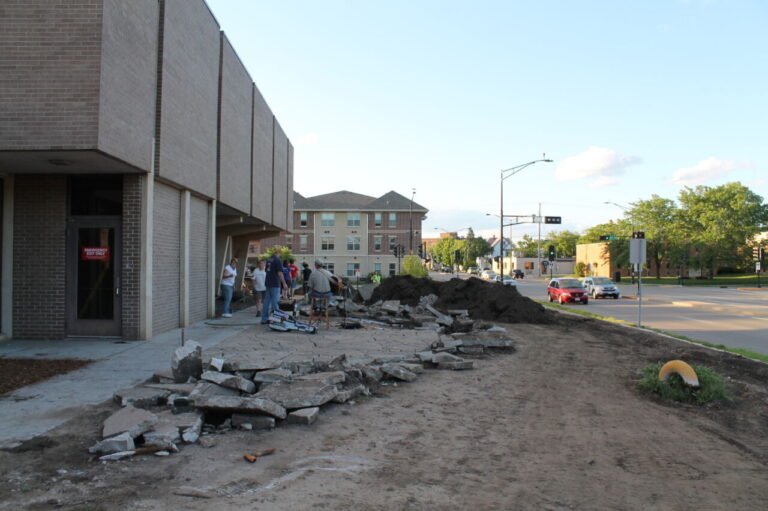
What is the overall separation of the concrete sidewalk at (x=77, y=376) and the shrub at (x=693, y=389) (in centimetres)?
750

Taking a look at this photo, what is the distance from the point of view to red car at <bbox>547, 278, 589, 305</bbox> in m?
30.9

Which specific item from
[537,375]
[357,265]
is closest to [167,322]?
[537,375]

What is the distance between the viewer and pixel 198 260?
15523mm

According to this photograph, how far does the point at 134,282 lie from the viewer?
1127 cm

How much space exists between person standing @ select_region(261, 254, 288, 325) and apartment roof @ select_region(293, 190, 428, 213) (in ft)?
163

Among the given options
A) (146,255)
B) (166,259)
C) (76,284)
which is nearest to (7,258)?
(76,284)

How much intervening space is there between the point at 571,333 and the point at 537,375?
717 centimetres

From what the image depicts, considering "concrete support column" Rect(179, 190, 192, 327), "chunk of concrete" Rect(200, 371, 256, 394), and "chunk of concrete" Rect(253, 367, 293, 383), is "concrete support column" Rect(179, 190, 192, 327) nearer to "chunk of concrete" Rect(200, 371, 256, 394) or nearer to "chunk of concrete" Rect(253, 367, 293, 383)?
"chunk of concrete" Rect(253, 367, 293, 383)

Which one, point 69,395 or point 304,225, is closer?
point 69,395

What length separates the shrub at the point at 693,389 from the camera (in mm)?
7691

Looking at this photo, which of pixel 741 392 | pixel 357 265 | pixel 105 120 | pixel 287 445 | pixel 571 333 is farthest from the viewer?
pixel 357 265

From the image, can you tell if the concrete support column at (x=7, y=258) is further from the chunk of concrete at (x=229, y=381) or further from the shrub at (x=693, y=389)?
the shrub at (x=693, y=389)

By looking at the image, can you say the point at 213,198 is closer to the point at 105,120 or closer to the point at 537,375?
the point at 105,120

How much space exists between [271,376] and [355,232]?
58782 millimetres
